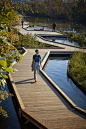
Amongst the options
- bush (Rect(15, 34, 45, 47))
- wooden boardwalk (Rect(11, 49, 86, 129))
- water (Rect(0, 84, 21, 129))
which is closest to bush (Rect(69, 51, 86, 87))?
wooden boardwalk (Rect(11, 49, 86, 129))

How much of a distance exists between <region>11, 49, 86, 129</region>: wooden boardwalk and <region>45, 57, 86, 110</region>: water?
1.44 meters

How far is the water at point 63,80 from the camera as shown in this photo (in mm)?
9973

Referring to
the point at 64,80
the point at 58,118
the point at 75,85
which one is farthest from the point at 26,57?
the point at 58,118

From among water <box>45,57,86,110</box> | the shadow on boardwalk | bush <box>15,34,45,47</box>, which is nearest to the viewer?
the shadow on boardwalk

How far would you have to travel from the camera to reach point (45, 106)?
7.40m

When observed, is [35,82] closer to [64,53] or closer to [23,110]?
[23,110]

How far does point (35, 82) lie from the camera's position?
396 inches

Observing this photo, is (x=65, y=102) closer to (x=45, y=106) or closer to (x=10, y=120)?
(x=45, y=106)

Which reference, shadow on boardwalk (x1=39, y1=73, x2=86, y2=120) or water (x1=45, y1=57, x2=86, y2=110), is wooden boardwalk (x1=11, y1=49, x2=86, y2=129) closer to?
shadow on boardwalk (x1=39, y1=73, x2=86, y2=120)

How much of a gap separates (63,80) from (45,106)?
17.4ft

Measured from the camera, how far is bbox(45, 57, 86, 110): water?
32.7ft

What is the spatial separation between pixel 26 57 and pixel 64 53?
4735mm

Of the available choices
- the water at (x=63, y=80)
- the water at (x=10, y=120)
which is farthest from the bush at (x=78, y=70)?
the water at (x=10, y=120)

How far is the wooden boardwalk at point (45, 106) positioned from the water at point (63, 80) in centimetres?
144
